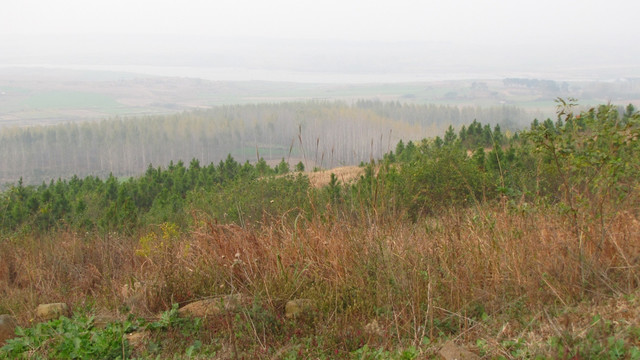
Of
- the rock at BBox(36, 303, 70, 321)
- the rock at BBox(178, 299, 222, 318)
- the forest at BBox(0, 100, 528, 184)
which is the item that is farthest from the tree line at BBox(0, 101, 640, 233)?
the forest at BBox(0, 100, 528, 184)

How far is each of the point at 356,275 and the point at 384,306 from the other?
387 mm

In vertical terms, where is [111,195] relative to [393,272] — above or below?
below

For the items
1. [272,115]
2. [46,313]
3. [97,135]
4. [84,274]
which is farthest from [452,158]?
[97,135]

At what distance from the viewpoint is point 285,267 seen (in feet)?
12.8

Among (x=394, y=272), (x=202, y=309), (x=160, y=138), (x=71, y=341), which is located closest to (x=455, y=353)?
(x=394, y=272)

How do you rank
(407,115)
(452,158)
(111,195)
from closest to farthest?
(452,158)
(111,195)
(407,115)

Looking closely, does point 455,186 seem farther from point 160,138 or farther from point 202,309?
point 160,138

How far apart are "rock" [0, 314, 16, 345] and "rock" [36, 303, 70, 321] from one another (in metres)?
0.21

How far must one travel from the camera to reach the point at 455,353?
2.57m

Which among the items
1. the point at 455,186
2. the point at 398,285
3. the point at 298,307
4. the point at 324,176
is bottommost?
the point at 455,186

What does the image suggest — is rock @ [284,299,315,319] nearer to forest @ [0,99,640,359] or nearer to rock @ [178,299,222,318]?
forest @ [0,99,640,359]

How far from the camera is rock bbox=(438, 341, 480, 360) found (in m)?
2.54

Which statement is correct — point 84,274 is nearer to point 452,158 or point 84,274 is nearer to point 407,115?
point 452,158

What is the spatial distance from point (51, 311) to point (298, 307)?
2.02 metres
